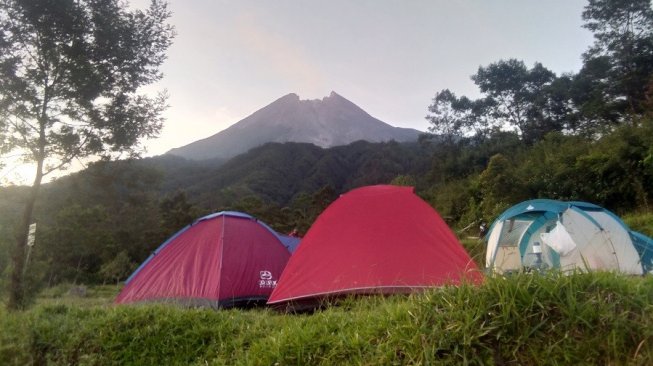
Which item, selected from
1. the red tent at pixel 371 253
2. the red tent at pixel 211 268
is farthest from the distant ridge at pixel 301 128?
the red tent at pixel 371 253

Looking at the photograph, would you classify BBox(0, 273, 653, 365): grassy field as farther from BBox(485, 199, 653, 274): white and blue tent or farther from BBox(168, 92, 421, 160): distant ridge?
BBox(168, 92, 421, 160): distant ridge

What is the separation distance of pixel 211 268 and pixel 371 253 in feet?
7.68

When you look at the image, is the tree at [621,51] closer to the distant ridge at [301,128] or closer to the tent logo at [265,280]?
Answer: the tent logo at [265,280]

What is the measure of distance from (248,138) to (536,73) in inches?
1994

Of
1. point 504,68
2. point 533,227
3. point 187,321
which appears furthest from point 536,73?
point 187,321

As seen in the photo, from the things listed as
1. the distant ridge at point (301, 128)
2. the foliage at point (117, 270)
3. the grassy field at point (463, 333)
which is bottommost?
the foliage at point (117, 270)

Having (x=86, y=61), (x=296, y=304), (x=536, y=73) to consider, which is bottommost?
(x=296, y=304)

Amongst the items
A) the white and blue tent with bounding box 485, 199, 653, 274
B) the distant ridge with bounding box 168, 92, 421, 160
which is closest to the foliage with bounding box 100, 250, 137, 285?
the white and blue tent with bounding box 485, 199, 653, 274

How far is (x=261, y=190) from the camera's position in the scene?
116 feet

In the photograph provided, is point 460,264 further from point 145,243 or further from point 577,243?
point 145,243

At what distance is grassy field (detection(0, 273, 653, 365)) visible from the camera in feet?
5.61

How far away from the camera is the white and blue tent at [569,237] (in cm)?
640

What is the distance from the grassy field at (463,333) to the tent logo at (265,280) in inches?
110

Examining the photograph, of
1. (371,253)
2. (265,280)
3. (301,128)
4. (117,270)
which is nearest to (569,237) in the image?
(371,253)
